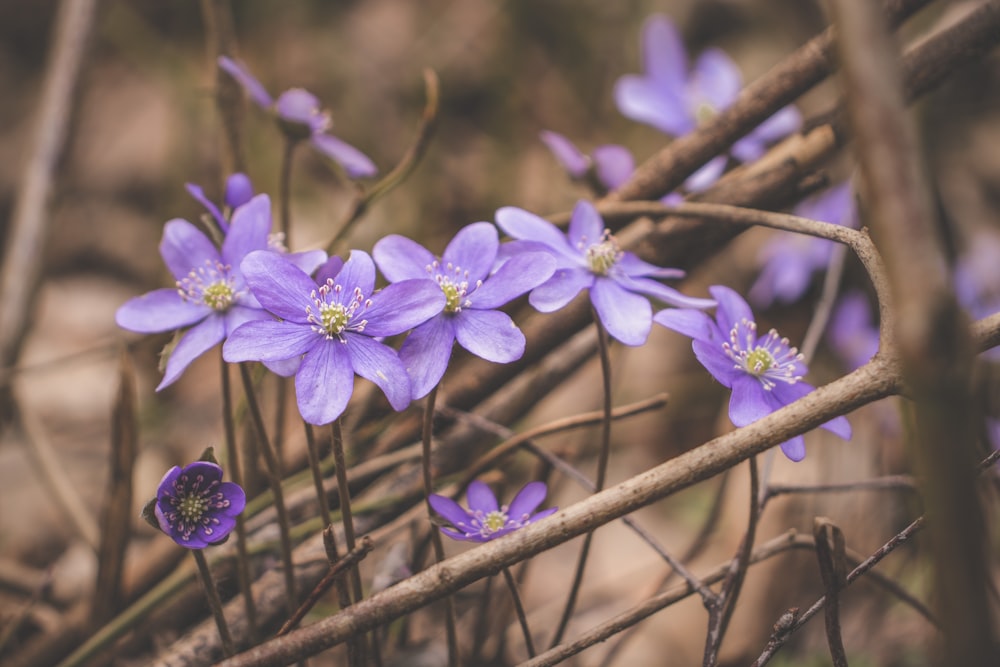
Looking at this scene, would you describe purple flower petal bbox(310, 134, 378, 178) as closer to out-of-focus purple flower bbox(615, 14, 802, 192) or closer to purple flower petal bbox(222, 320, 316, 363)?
purple flower petal bbox(222, 320, 316, 363)

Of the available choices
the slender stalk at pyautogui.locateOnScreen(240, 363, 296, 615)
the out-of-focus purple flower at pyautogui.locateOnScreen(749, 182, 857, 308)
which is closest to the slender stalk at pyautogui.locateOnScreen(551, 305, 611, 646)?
the slender stalk at pyautogui.locateOnScreen(240, 363, 296, 615)

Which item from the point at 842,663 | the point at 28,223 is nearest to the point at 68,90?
the point at 28,223

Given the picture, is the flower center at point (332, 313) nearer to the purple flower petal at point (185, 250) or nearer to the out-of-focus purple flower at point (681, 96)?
the purple flower petal at point (185, 250)

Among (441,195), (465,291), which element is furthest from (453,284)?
(441,195)

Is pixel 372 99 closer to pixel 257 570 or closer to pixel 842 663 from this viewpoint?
pixel 257 570

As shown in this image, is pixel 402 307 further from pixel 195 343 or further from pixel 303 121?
pixel 303 121

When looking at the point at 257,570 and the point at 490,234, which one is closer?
the point at 490,234

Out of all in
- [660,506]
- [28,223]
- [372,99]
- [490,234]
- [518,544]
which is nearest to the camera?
[518,544]
